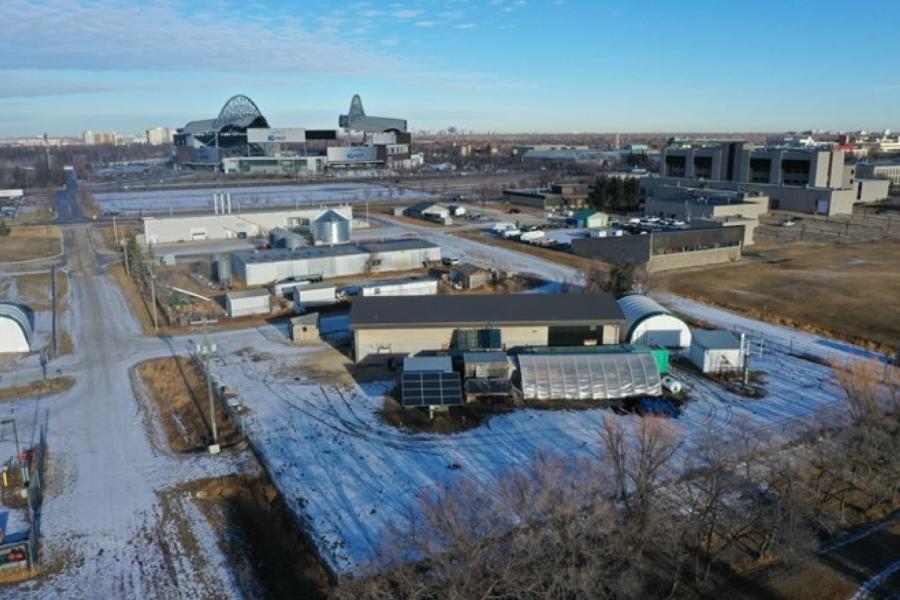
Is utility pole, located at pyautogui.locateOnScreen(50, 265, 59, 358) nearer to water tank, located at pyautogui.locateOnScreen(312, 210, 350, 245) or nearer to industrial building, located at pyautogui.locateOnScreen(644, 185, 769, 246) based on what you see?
water tank, located at pyautogui.locateOnScreen(312, 210, 350, 245)

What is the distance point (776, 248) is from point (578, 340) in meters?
28.1

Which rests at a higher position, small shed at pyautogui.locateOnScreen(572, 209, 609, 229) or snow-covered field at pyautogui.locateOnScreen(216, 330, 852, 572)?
small shed at pyautogui.locateOnScreen(572, 209, 609, 229)

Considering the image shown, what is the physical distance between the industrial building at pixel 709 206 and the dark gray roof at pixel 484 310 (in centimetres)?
2668

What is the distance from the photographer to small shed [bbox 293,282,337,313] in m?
29.8

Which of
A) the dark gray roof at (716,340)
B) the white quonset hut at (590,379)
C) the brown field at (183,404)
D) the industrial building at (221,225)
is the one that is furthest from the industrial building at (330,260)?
the dark gray roof at (716,340)

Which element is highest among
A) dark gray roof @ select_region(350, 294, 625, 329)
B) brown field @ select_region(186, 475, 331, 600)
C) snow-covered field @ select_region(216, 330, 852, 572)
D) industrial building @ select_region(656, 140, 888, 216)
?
industrial building @ select_region(656, 140, 888, 216)

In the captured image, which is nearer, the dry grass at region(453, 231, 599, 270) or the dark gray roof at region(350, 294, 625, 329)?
the dark gray roof at region(350, 294, 625, 329)

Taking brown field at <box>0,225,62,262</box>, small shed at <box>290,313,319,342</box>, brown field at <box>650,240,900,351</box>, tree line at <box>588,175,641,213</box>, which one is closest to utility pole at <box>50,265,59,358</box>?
brown field at <box>0,225,62,262</box>

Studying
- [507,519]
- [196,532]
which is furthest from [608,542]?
Answer: [196,532]

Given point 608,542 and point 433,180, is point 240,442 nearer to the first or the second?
point 608,542

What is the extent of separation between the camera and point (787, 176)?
67.6 meters

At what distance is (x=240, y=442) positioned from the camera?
17.3 m

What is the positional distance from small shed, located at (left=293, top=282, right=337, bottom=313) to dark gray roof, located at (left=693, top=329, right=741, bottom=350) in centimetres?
1536

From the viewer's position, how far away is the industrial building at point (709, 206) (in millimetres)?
50594
